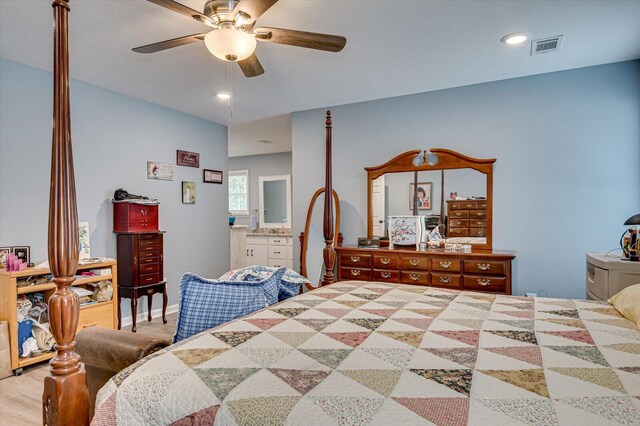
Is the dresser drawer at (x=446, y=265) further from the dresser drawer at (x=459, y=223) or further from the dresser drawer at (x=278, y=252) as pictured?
the dresser drawer at (x=278, y=252)

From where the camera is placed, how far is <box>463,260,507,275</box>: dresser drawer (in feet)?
11.2

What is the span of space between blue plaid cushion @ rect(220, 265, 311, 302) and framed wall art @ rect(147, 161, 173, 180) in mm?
2692

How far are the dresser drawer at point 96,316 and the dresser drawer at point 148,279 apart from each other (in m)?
0.43

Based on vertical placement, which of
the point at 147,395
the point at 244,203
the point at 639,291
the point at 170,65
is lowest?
the point at 147,395

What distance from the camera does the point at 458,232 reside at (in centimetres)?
397

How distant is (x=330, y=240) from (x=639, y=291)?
184cm

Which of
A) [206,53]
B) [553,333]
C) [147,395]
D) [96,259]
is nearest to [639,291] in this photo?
[553,333]

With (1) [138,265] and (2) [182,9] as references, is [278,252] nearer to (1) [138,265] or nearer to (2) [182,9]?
(1) [138,265]

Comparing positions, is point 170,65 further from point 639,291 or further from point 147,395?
point 639,291

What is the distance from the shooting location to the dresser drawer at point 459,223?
3945 mm

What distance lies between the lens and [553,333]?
4.71 feet

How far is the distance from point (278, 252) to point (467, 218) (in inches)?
146

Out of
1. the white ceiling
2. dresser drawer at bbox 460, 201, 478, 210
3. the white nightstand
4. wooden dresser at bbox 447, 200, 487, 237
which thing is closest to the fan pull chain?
the white ceiling

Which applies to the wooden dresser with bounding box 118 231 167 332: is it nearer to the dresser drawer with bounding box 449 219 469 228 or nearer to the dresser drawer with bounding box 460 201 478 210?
the dresser drawer with bounding box 449 219 469 228
